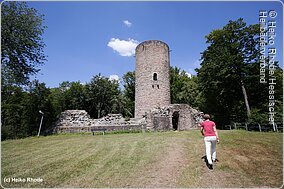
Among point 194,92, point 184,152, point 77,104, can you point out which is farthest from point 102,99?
point 184,152

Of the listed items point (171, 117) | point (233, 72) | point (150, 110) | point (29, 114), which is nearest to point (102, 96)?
point (29, 114)

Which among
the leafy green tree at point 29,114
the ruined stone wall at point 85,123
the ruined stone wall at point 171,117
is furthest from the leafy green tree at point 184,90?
the leafy green tree at point 29,114

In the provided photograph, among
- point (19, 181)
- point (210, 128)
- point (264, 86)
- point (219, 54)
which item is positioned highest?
point (219, 54)

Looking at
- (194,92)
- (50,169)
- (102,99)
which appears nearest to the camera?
(50,169)

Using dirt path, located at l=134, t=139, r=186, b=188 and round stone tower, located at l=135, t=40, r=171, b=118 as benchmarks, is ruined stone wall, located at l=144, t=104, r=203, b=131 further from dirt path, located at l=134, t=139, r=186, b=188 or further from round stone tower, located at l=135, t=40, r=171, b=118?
dirt path, located at l=134, t=139, r=186, b=188

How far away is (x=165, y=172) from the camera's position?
607 centimetres

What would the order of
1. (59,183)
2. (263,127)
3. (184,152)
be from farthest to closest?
(263,127), (184,152), (59,183)

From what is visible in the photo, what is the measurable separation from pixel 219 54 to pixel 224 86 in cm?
367

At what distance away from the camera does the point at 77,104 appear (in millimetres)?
37562

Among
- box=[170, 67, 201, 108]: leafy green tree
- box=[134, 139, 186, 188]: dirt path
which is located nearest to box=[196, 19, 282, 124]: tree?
box=[170, 67, 201, 108]: leafy green tree

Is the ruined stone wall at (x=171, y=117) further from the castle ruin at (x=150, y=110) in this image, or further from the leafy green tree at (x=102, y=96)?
the leafy green tree at (x=102, y=96)

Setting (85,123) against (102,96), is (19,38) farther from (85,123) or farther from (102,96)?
(102,96)

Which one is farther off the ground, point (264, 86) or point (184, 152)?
point (264, 86)

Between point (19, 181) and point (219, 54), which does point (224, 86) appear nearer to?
point (219, 54)
